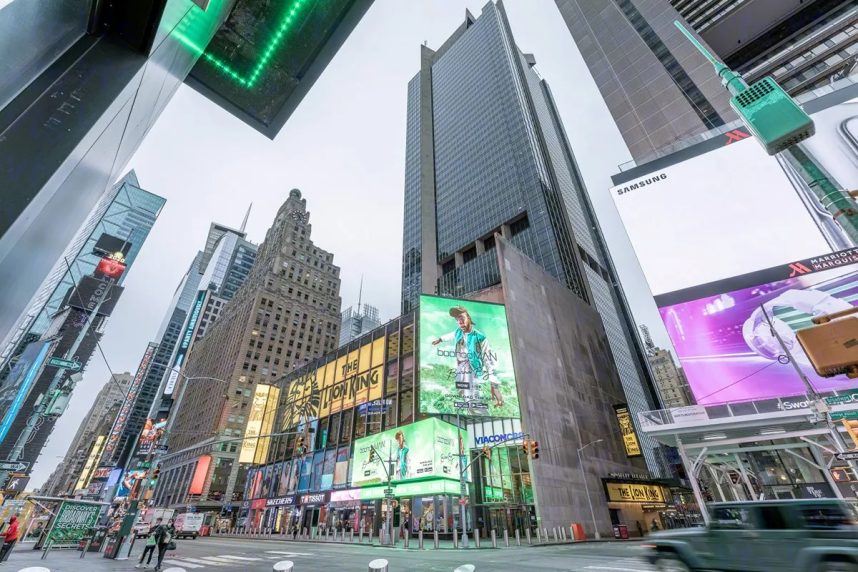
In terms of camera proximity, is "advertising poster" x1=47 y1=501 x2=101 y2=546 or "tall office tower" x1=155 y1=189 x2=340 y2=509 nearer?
"advertising poster" x1=47 y1=501 x2=101 y2=546

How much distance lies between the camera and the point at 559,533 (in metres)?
30.8

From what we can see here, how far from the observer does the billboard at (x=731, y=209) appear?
1144 inches

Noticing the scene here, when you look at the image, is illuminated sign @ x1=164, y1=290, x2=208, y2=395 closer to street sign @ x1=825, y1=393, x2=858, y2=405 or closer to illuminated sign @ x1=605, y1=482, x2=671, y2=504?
illuminated sign @ x1=605, y1=482, x2=671, y2=504

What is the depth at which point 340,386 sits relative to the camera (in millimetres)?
49719

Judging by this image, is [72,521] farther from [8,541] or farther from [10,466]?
[10,466]

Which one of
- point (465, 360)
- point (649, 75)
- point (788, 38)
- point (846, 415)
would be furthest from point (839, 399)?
point (788, 38)

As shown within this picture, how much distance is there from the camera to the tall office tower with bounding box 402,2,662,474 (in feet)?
287

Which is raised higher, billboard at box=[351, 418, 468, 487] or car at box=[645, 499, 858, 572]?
billboard at box=[351, 418, 468, 487]

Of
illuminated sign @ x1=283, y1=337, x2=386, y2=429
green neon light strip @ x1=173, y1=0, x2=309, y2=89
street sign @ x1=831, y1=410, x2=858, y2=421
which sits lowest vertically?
street sign @ x1=831, y1=410, x2=858, y2=421

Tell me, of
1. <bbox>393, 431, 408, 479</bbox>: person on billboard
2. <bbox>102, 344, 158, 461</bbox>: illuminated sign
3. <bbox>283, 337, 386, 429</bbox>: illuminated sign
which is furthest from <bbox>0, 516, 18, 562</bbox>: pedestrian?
<bbox>102, 344, 158, 461</bbox>: illuminated sign

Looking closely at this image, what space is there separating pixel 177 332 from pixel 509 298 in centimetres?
17754

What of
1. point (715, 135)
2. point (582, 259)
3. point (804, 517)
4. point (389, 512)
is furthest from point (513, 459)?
point (582, 259)

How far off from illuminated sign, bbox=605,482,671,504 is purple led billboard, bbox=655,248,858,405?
68.0 feet

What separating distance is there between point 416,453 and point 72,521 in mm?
23945
